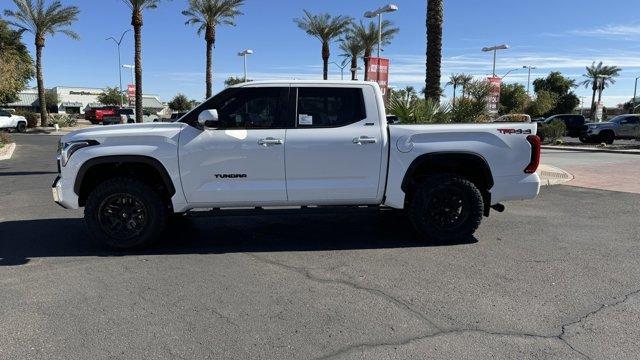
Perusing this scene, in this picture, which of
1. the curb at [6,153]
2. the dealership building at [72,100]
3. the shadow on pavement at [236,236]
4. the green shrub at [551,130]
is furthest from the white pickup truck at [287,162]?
the dealership building at [72,100]

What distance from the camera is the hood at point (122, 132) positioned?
18.6ft

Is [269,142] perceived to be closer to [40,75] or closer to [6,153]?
[6,153]

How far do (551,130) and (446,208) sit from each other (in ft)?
85.5

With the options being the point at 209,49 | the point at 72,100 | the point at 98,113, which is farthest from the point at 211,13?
the point at 72,100

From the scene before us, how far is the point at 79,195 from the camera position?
5.90 meters

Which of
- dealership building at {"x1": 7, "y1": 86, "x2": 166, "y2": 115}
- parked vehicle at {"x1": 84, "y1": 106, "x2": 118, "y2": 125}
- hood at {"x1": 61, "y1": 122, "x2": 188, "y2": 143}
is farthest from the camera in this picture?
dealership building at {"x1": 7, "y1": 86, "x2": 166, "y2": 115}

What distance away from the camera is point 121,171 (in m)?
6.04

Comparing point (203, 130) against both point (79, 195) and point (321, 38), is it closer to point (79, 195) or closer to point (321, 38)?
point (79, 195)

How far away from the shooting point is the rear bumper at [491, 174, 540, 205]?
240 inches

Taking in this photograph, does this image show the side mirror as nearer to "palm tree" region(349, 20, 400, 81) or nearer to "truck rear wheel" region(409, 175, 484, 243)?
"truck rear wheel" region(409, 175, 484, 243)

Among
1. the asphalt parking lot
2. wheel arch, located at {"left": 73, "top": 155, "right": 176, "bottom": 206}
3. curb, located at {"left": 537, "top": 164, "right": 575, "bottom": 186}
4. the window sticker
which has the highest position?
the window sticker

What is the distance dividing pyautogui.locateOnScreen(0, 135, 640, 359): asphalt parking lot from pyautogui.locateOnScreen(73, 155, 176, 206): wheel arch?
2.46ft

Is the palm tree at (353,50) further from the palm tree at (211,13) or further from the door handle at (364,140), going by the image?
the door handle at (364,140)

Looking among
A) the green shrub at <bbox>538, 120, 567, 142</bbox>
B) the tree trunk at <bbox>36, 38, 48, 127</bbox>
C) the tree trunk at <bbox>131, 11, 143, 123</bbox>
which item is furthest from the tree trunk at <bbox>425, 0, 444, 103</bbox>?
the tree trunk at <bbox>36, 38, 48, 127</bbox>
